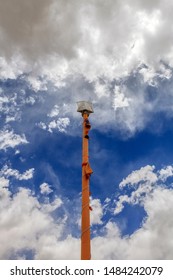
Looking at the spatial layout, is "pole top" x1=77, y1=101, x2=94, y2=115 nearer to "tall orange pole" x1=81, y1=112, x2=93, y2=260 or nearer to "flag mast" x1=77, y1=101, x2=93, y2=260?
"flag mast" x1=77, y1=101, x2=93, y2=260

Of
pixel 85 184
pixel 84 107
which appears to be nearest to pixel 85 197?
pixel 85 184

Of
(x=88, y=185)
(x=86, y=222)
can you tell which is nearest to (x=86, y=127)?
(x=88, y=185)

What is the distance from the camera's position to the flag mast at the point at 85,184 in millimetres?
21153

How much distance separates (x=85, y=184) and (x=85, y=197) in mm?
960

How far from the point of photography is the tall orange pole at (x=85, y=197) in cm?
2108

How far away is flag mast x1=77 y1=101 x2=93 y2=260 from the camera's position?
2115cm

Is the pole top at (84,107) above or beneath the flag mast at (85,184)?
above

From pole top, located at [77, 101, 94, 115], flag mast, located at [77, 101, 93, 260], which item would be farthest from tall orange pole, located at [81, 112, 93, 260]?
pole top, located at [77, 101, 94, 115]

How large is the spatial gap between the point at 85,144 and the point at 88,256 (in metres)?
8.58

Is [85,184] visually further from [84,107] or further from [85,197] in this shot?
[84,107]

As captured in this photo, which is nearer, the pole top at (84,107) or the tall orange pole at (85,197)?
the tall orange pole at (85,197)

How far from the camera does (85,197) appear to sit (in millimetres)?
23094

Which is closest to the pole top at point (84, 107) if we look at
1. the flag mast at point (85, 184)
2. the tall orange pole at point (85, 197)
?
the flag mast at point (85, 184)

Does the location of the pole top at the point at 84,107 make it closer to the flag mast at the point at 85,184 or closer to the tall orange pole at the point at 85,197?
the flag mast at the point at 85,184
